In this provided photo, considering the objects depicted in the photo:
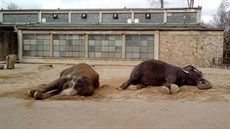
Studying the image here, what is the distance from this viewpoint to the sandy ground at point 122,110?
664 cm

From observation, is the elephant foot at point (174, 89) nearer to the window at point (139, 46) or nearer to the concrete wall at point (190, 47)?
the concrete wall at point (190, 47)

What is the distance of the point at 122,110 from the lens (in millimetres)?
8203

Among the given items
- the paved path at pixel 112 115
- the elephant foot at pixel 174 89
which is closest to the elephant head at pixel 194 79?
the elephant foot at pixel 174 89

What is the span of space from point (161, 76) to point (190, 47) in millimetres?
23203

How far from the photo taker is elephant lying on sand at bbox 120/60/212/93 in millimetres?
12734

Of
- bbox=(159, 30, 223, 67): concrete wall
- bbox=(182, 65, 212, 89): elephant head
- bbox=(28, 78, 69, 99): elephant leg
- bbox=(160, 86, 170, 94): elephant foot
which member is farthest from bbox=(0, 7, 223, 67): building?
bbox=(28, 78, 69, 99): elephant leg

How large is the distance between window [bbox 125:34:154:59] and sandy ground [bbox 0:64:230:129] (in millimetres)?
24174

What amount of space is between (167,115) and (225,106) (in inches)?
90.2

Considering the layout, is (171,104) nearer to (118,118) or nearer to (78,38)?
(118,118)

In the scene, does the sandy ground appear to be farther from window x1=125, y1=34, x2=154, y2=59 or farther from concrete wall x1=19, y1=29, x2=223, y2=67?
window x1=125, y1=34, x2=154, y2=59

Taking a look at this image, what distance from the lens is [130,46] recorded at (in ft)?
120

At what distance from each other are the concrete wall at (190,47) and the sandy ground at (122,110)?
23.6 metres

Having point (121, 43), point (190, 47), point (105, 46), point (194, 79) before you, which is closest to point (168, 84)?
point (194, 79)

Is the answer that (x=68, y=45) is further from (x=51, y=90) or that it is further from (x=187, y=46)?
(x=51, y=90)
